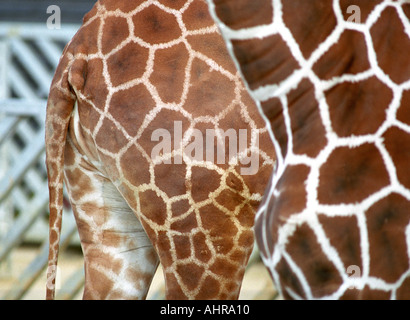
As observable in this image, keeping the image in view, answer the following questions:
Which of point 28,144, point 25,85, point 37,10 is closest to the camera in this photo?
point 28,144

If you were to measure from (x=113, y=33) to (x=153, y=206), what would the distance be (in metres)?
0.28

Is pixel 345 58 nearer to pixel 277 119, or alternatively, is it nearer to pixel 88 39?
pixel 277 119

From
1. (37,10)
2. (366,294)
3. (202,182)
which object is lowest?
(366,294)

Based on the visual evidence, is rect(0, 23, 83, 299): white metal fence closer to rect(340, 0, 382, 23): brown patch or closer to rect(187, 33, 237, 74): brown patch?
rect(187, 33, 237, 74): brown patch

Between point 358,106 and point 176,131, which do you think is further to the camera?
point 176,131

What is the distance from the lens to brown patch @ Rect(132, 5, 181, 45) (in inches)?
→ 40.4

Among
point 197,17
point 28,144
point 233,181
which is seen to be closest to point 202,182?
point 233,181

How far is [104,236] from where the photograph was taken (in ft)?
3.62

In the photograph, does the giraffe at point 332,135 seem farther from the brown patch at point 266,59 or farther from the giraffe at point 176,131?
the giraffe at point 176,131

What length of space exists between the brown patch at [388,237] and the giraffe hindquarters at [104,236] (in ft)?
1.68

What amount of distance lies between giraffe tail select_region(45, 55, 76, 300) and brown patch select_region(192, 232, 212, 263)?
0.24m

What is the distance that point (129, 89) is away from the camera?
1010 mm

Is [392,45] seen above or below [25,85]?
below
